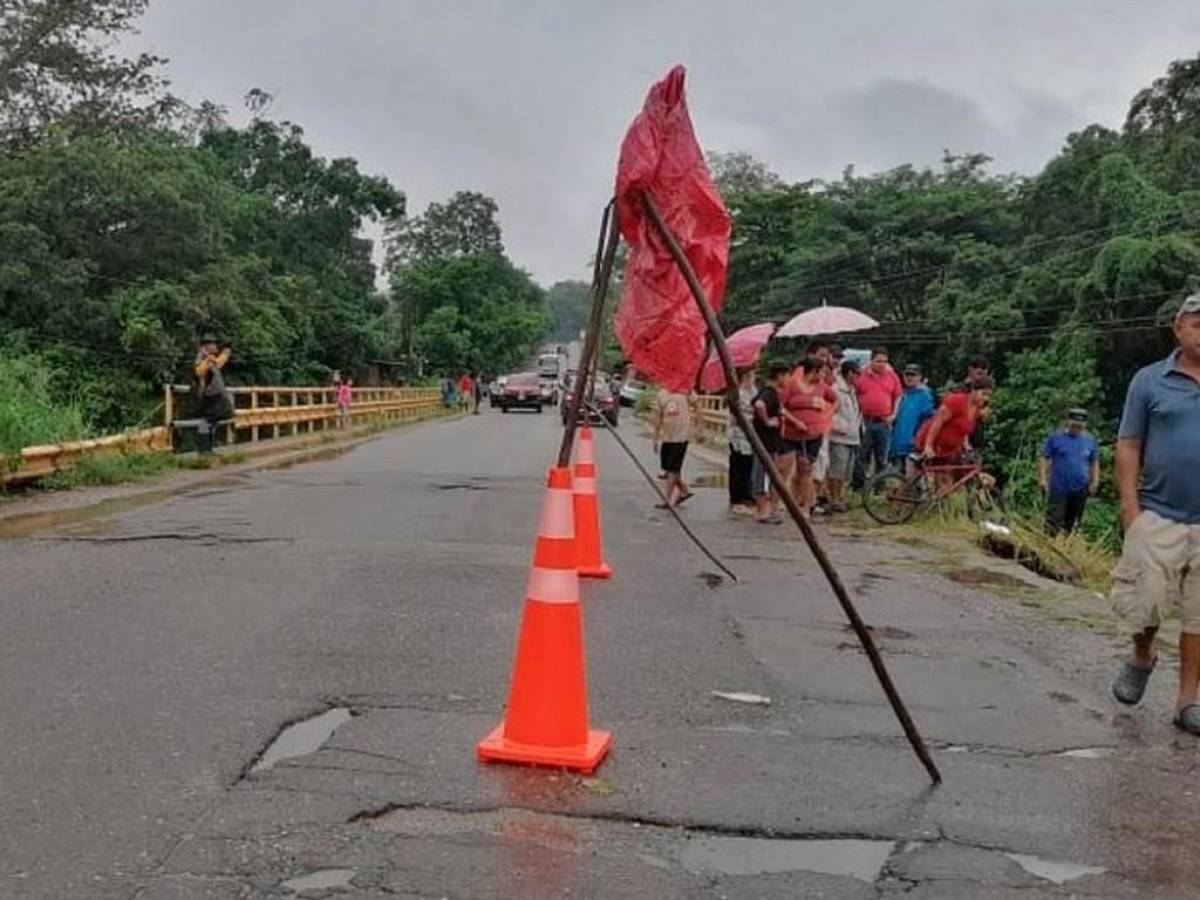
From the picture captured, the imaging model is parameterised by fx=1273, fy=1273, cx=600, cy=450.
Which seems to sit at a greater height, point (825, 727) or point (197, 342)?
point (197, 342)

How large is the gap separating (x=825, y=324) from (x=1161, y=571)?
36.1 ft

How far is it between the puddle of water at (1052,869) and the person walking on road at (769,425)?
25.2ft

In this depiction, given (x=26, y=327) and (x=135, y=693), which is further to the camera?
(x=26, y=327)

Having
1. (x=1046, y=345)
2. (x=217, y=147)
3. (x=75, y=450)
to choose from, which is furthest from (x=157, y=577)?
(x=217, y=147)

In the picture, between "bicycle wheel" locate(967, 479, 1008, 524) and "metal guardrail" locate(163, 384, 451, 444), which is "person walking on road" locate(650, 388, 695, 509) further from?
"metal guardrail" locate(163, 384, 451, 444)

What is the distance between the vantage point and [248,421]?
837 inches

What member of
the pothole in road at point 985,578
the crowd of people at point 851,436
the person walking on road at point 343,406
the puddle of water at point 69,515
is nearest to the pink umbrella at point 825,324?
the crowd of people at point 851,436

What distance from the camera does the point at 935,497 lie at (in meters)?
12.8

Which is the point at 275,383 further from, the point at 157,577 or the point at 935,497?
the point at 157,577

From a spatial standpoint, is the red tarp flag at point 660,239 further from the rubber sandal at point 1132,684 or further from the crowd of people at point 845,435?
the crowd of people at point 845,435

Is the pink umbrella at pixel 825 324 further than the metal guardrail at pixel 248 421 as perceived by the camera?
Yes

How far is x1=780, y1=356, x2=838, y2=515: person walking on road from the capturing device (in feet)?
39.5

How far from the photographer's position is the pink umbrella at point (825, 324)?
1602 cm

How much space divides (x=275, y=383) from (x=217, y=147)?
18.2m
